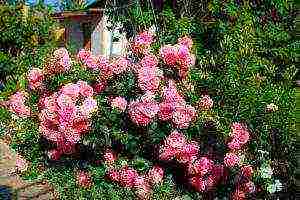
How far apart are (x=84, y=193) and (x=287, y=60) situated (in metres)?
4.15

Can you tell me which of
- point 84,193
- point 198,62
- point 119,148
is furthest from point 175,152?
point 198,62

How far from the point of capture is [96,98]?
509 centimetres

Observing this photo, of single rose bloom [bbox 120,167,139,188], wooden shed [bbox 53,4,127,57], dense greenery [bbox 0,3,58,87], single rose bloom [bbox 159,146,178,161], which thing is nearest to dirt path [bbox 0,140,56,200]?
single rose bloom [bbox 120,167,139,188]

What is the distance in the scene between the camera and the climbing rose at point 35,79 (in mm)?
5344

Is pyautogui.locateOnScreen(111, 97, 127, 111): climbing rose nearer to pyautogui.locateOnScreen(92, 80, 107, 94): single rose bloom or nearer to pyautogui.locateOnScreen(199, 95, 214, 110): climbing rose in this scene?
pyautogui.locateOnScreen(92, 80, 107, 94): single rose bloom

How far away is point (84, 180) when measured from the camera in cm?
501

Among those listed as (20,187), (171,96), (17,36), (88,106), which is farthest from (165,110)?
(17,36)

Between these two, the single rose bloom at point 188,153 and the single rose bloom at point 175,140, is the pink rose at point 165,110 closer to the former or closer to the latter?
the single rose bloom at point 175,140

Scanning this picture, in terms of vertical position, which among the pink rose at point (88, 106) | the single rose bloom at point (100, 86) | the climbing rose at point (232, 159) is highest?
the single rose bloom at point (100, 86)

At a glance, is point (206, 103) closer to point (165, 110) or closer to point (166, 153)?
point (165, 110)

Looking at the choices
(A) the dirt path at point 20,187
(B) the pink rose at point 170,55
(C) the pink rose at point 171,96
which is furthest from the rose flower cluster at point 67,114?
(A) the dirt path at point 20,187

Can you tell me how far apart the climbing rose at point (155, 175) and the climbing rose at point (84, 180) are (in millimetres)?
527

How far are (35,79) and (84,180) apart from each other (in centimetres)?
103

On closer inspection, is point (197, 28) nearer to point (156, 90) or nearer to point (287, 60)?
point (287, 60)
